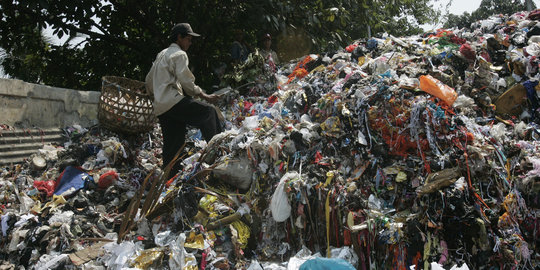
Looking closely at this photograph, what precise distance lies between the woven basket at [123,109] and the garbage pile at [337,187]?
0.21 metres

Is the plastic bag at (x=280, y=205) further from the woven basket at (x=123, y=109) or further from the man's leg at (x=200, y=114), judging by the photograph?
the woven basket at (x=123, y=109)

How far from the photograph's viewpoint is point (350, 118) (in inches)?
131

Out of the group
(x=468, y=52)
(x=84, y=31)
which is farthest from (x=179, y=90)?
(x=84, y=31)

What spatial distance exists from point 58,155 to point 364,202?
3.19 metres

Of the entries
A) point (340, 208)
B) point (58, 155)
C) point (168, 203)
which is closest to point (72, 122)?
point (58, 155)

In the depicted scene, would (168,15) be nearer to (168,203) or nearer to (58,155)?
(58,155)

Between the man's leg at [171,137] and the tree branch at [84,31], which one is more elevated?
the tree branch at [84,31]

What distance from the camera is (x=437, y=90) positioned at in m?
3.20

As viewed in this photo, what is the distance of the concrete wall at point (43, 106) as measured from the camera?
3988 millimetres

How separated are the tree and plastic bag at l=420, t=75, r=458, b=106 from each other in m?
2.94

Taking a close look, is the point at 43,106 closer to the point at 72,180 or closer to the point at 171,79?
the point at 72,180

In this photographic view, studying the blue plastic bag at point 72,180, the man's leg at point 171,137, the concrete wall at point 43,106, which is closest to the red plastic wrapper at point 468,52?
the man's leg at point 171,137

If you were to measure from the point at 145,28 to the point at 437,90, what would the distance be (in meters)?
5.34

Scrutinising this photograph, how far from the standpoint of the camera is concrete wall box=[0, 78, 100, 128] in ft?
13.1
